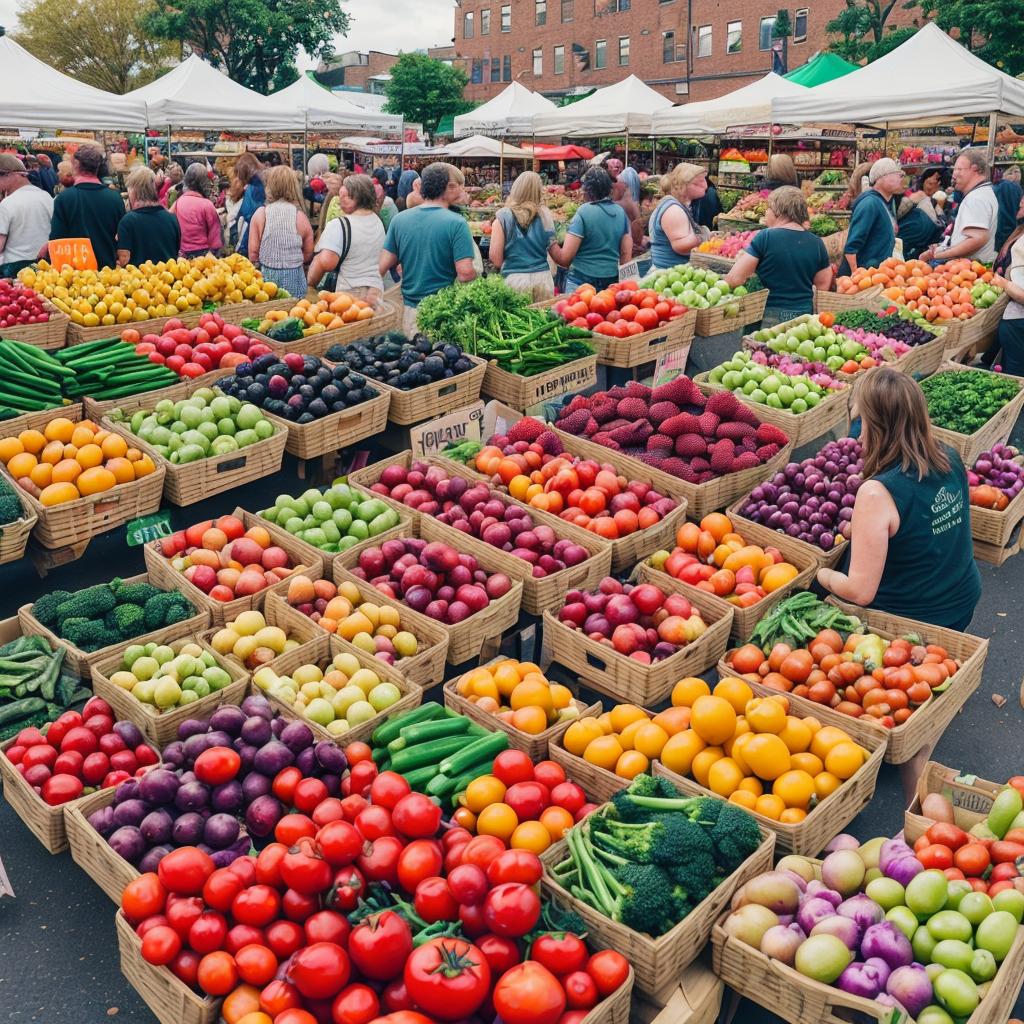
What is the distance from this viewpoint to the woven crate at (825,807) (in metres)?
2.82

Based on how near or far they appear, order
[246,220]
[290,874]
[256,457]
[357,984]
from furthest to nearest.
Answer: [246,220], [256,457], [290,874], [357,984]

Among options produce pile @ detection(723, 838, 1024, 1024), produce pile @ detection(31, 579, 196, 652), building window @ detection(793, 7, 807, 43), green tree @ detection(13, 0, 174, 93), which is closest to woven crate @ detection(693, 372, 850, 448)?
produce pile @ detection(723, 838, 1024, 1024)

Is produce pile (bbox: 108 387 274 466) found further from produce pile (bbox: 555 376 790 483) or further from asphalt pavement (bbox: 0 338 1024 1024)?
produce pile (bbox: 555 376 790 483)

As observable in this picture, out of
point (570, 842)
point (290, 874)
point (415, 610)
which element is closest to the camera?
point (290, 874)

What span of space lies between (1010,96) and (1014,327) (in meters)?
4.42

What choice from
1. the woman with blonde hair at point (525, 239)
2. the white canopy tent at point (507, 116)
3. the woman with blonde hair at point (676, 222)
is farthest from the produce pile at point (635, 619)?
the white canopy tent at point (507, 116)

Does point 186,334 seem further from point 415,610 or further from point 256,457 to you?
point 415,610

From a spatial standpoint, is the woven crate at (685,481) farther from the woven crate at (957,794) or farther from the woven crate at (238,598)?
the woven crate at (957,794)

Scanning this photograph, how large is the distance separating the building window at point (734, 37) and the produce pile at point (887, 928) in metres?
46.4

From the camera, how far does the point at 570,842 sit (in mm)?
2639

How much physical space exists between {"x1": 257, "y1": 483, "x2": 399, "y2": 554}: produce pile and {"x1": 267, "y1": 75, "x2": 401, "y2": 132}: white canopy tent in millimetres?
11804

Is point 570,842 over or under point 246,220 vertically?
under

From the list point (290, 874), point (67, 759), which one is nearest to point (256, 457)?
point (67, 759)

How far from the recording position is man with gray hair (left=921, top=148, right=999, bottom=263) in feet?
27.6
